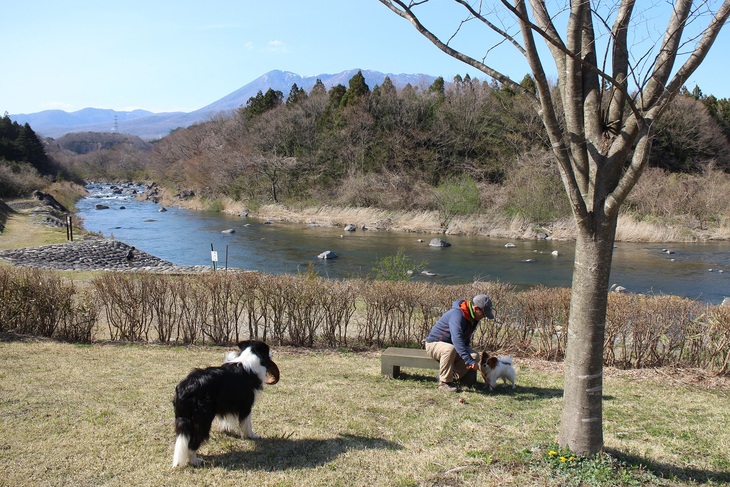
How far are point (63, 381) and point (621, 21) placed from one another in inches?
304

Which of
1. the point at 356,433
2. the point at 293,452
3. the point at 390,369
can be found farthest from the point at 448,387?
the point at 293,452

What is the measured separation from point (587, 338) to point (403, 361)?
13.1 ft

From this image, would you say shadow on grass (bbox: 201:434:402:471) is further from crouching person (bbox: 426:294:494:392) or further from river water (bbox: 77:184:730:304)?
river water (bbox: 77:184:730:304)

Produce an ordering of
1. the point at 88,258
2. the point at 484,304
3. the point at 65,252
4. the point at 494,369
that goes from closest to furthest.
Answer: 1. the point at 484,304
2. the point at 494,369
3. the point at 88,258
4. the point at 65,252

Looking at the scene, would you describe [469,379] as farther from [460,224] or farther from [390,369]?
[460,224]

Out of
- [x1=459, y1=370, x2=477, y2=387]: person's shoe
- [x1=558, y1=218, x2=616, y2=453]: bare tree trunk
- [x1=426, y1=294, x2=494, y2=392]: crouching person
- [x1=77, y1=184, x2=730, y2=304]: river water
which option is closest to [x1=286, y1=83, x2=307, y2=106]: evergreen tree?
[x1=77, y1=184, x2=730, y2=304]: river water

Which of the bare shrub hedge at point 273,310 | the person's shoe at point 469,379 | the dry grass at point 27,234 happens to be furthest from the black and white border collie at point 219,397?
the dry grass at point 27,234

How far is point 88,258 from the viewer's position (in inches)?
925

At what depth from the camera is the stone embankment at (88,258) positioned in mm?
→ 20859

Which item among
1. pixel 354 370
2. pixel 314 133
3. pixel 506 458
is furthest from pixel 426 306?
pixel 314 133

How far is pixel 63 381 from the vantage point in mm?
7434

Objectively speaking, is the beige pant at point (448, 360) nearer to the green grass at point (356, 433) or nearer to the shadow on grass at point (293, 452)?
the green grass at point (356, 433)

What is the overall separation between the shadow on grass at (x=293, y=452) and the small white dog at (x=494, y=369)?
253 cm

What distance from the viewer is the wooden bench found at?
25.3 ft
